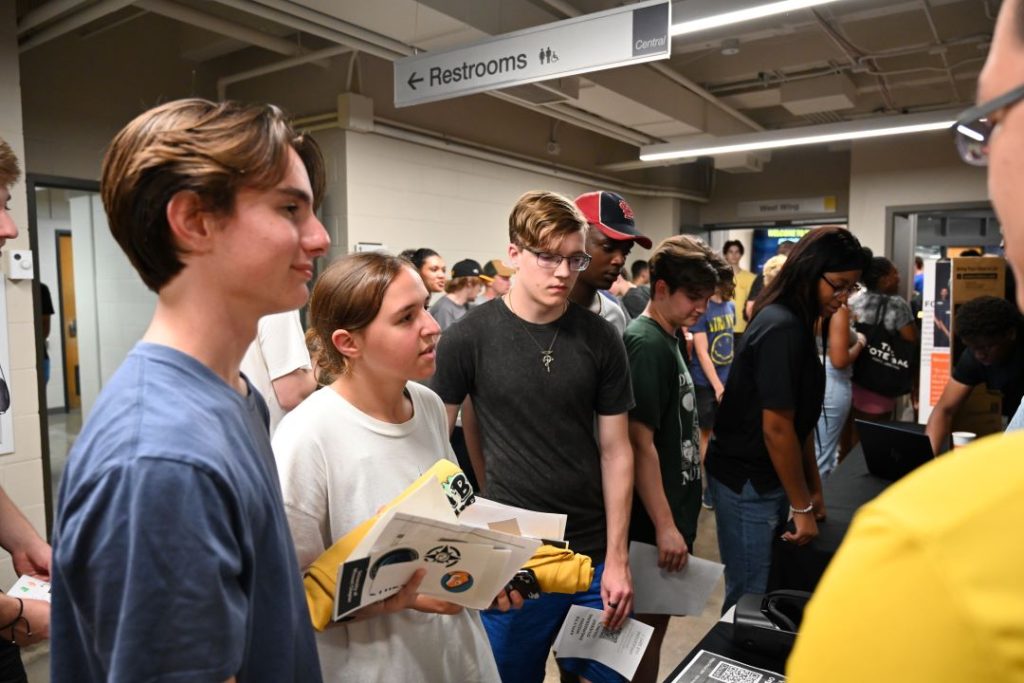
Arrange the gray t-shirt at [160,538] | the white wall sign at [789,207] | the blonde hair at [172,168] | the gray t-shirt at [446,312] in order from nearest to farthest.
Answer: the gray t-shirt at [160,538]
the blonde hair at [172,168]
the gray t-shirt at [446,312]
the white wall sign at [789,207]

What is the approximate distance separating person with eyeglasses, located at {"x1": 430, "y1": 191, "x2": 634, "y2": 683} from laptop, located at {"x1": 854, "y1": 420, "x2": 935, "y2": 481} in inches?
45.8

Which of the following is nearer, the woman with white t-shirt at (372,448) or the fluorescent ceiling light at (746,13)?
the woman with white t-shirt at (372,448)

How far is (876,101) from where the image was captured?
815cm

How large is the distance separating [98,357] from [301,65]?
3.38 m

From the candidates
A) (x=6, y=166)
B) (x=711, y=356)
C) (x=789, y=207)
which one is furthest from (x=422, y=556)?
(x=789, y=207)

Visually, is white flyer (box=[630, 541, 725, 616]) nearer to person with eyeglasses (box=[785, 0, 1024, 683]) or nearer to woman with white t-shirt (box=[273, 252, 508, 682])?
woman with white t-shirt (box=[273, 252, 508, 682])

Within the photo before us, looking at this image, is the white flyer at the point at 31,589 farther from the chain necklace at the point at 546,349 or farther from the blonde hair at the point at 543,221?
the blonde hair at the point at 543,221

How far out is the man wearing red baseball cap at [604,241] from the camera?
2.14 m

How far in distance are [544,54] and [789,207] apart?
6.91m

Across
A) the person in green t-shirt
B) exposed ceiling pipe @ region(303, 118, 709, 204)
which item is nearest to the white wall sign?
exposed ceiling pipe @ region(303, 118, 709, 204)

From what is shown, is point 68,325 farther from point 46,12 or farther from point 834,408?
point 834,408

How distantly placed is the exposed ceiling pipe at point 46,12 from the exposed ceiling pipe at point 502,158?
5.61 ft

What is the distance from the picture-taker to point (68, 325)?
8.20 metres

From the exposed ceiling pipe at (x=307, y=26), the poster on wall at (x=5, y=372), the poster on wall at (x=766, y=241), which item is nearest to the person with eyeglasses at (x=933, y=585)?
the poster on wall at (x=5, y=372)
